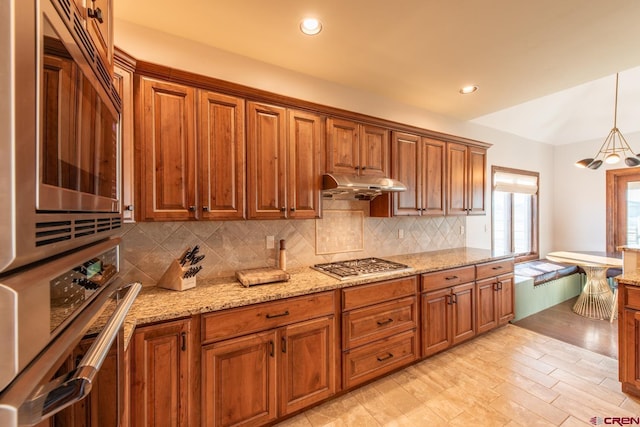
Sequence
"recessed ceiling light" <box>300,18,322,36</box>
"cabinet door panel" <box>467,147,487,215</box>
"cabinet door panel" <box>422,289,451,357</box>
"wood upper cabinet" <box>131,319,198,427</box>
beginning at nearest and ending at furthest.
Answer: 1. "wood upper cabinet" <box>131,319,198,427</box>
2. "recessed ceiling light" <box>300,18,322,36</box>
3. "cabinet door panel" <box>422,289,451,357</box>
4. "cabinet door panel" <box>467,147,487,215</box>

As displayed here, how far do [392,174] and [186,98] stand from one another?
1.92 metres

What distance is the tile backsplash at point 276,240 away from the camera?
6.34 feet

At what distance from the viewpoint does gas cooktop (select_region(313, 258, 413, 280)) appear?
2.20 m

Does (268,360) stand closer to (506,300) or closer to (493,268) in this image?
(493,268)

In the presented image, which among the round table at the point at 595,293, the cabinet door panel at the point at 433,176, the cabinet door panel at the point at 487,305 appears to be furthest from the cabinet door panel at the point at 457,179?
the round table at the point at 595,293

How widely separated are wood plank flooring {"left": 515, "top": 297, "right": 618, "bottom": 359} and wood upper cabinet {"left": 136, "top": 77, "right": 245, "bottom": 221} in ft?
12.6

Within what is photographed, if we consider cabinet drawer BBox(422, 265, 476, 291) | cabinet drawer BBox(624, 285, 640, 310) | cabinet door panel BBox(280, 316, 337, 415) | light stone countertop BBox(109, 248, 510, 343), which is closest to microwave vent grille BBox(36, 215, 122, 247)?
light stone countertop BBox(109, 248, 510, 343)

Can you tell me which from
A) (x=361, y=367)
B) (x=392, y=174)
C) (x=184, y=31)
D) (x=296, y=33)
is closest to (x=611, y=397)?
(x=361, y=367)

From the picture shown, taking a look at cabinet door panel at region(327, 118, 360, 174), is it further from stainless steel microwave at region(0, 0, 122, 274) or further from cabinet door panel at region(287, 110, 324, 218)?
stainless steel microwave at region(0, 0, 122, 274)

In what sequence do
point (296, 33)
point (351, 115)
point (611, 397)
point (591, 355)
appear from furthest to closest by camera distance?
point (591, 355) < point (351, 115) < point (611, 397) < point (296, 33)

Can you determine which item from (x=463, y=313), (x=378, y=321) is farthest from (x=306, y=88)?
(x=463, y=313)

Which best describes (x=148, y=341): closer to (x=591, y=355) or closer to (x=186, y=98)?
(x=186, y=98)

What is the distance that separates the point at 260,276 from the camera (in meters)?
1.99

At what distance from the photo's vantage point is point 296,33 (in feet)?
6.32
